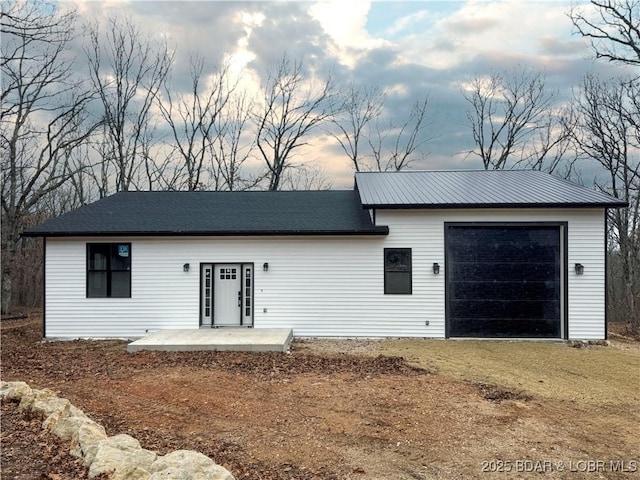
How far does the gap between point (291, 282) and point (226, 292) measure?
1795mm

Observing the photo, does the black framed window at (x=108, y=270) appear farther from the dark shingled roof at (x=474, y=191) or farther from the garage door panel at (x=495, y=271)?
the garage door panel at (x=495, y=271)

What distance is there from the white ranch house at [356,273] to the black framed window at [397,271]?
0.03 metres

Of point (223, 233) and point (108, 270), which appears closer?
point (223, 233)

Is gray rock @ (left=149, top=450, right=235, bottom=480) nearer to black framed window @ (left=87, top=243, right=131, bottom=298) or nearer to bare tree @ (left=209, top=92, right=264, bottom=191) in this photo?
black framed window @ (left=87, top=243, right=131, bottom=298)

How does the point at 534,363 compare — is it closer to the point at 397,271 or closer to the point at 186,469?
the point at 397,271

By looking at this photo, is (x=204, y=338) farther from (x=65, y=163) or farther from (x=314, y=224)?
(x=65, y=163)

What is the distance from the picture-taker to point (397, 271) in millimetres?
11078

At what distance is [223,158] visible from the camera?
24453 mm

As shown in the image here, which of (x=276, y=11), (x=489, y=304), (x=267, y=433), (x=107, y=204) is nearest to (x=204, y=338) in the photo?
(x=267, y=433)

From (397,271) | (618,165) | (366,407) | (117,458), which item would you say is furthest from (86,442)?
(618,165)

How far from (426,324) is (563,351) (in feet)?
10.3

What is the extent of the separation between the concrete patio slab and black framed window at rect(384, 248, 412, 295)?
9.53 ft

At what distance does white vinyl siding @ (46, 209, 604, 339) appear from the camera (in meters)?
11.0

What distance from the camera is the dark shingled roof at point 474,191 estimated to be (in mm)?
10750
